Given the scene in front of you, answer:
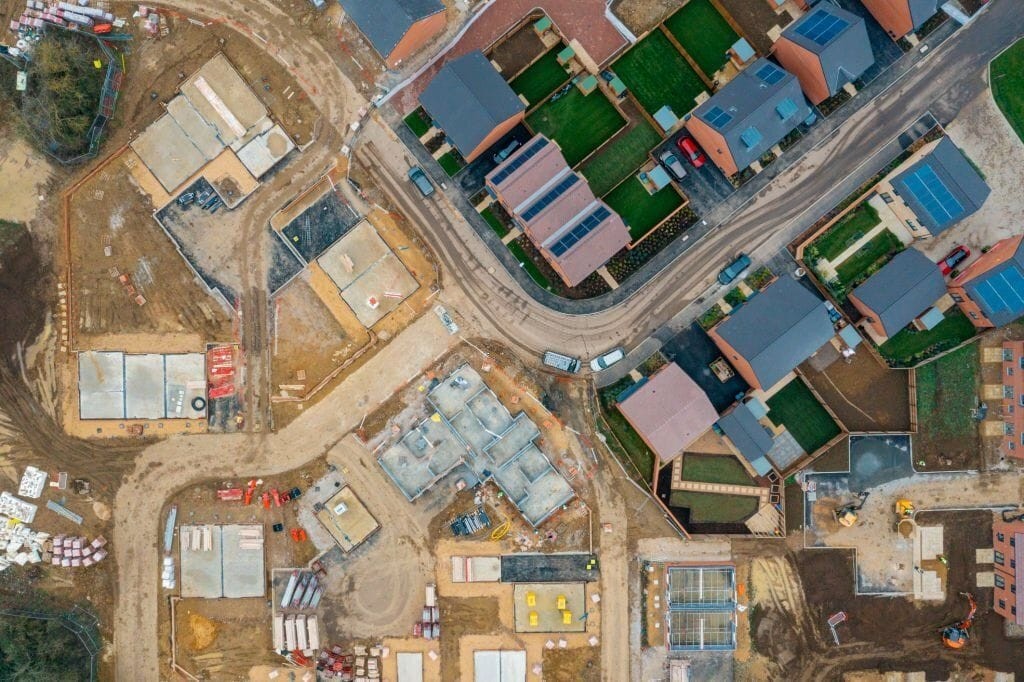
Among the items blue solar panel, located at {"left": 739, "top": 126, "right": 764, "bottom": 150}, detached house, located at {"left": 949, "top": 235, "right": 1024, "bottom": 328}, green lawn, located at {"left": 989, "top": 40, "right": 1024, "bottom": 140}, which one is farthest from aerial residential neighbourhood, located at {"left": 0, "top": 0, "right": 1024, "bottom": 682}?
blue solar panel, located at {"left": 739, "top": 126, "right": 764, "bottom": 150}

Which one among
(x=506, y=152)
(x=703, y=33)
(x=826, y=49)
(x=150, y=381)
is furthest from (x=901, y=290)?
(x=150, y=381)

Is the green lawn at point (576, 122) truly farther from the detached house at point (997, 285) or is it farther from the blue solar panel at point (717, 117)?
the detached house at point (997, 285)

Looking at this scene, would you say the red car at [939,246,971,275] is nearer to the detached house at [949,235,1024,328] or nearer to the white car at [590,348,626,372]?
the detached house at [949,235,1024,328]

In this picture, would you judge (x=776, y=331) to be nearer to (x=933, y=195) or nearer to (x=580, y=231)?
(x=933, y=195)

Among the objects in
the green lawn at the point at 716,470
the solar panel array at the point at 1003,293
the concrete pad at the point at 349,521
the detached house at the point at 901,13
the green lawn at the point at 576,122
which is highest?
the detached house at the point at 901,13

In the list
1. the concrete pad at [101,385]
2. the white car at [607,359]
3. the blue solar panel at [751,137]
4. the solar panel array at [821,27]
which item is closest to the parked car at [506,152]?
the blue solar panel at [751,137]
